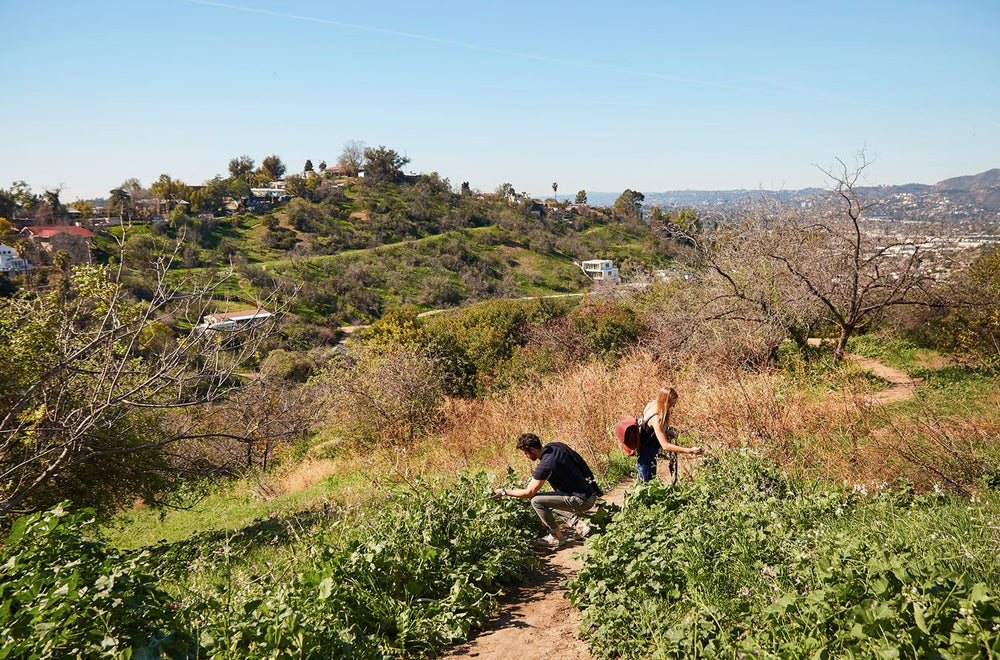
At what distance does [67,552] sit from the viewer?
2879 millimetres

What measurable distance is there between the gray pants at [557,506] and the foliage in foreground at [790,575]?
74cm

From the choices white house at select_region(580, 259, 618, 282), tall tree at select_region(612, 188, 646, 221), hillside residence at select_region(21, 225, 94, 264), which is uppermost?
tall tree at select_region(612, 188, 646, 221)

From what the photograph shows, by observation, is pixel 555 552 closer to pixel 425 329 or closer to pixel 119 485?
pixel 119 485

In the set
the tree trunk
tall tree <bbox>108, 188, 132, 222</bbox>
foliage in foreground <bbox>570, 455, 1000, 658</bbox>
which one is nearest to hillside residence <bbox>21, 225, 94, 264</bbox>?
tall tree <bbox>108, 188, 132, 222</bbox>

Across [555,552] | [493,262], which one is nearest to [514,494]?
[555,552]

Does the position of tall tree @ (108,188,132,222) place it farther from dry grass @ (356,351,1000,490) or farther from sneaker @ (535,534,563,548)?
sneaker @ (535,534,563,548)

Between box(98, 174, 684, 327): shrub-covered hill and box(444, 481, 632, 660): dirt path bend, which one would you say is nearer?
box(444, 481, 632, 660): dirt path bend

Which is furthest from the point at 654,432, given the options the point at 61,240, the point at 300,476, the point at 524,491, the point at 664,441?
the point at 61,240

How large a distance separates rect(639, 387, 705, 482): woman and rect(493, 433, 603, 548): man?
0.71m

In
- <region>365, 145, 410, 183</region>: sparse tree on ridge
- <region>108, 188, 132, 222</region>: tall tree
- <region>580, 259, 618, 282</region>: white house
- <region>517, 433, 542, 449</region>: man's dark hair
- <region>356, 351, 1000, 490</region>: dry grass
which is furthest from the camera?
<region>365, 145, 410, 183</region>: sparse tree on ridge

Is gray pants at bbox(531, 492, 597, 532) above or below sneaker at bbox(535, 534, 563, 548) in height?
above

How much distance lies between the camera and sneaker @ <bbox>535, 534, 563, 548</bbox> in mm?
5110

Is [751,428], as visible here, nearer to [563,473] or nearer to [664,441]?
[664,441]

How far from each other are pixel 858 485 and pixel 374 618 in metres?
3.80
